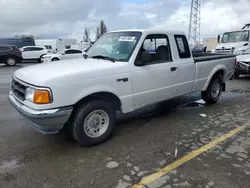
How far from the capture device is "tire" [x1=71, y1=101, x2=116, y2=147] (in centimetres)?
359

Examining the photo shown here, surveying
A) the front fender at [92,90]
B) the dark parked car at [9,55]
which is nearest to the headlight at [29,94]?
the front fender at [92,90]

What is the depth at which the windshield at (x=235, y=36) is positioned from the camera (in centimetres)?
1591

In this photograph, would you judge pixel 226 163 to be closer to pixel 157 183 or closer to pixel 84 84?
pixel 157 183

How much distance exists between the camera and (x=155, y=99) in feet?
15.1

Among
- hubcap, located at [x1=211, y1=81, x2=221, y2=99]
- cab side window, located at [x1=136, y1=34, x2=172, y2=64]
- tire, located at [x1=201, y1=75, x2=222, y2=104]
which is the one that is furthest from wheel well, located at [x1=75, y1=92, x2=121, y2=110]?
hubcap, located at [x1=211, y1=81, x2=221, y2=99]

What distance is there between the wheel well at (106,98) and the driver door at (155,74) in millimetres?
342

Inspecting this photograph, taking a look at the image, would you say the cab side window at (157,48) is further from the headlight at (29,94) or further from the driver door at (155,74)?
the headlight at (29,94)

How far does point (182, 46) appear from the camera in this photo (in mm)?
5129

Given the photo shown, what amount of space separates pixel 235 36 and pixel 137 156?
16.0 metres

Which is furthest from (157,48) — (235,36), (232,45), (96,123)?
(235,36)

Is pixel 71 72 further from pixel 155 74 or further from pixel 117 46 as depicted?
pixel 155 74

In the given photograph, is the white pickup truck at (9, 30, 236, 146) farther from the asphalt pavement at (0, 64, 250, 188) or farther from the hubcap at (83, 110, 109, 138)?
the asphalt pavement at (0, 64, 250, 188)

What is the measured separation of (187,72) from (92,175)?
320 centimetres

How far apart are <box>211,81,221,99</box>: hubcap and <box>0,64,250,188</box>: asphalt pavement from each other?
1094mm
